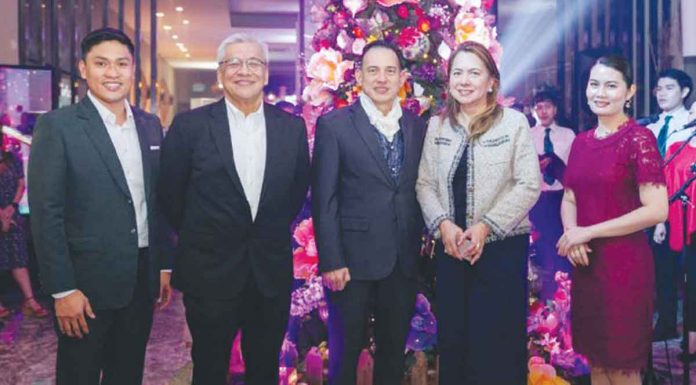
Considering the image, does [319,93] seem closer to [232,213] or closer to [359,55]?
[359,55]

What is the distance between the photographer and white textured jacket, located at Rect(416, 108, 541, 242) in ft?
7.62

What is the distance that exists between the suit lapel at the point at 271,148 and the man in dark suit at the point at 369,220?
18 centimetres

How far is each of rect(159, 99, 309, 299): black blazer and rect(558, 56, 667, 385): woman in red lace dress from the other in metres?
1.07

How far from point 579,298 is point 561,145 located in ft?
8.01

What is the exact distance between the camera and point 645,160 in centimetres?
229

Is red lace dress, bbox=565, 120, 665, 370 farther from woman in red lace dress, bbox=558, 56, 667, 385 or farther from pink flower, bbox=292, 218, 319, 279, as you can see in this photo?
pink flower, bbox=292, 218, 319, 279

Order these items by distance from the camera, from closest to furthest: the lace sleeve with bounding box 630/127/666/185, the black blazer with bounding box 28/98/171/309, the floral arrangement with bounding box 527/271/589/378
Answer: the black blazer with bounding box 28/98/171/309, the lace sleeve with bounding box 630/127/666/185, the floral arrangement with bounding box 527/271/589/378

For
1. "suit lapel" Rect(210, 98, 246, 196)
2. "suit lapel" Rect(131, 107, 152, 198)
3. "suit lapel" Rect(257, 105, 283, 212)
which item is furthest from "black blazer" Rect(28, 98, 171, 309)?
"suit lapel" Rect(257, 105, 283, 212)

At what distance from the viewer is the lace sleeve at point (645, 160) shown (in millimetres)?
2283

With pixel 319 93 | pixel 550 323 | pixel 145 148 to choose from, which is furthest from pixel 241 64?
pixel 550 323

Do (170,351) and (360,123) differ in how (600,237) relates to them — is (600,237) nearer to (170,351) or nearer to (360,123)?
(360,123)

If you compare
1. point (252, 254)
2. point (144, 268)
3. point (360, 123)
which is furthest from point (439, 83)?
point (144, 268)

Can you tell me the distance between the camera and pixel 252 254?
2318 mm

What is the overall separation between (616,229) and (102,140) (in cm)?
177
